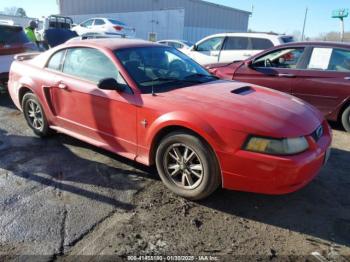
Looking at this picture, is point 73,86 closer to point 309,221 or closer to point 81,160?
point 81,160

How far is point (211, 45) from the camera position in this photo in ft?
33.5

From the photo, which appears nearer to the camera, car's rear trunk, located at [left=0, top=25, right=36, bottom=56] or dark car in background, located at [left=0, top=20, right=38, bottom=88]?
dark car in background, located at [left=0, top=20, right=38, bottom=88]

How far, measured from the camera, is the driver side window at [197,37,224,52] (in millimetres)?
9868

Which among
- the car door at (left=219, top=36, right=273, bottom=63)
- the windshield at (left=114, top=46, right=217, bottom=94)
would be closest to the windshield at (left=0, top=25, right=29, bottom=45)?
the windshield at (left=114, top=46, right=217, bottom=94)

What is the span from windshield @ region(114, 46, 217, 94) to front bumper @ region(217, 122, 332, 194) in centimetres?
119

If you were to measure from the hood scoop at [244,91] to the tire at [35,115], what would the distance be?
9.28ft

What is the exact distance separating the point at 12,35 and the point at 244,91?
20.1 feet

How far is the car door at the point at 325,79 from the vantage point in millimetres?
5617

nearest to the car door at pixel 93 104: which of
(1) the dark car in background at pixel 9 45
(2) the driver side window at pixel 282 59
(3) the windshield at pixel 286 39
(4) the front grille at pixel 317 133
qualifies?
→ (4) the front grille at pixel 317 133

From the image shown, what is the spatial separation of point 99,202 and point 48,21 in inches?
663

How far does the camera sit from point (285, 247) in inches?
107

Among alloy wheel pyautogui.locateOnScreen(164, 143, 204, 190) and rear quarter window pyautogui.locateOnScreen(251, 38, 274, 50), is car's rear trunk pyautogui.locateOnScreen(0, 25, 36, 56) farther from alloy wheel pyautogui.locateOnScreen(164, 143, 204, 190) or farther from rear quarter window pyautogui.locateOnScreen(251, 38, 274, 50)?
rear quarter window pyautogui.locateOnScreen(251, 38, 274, 50)

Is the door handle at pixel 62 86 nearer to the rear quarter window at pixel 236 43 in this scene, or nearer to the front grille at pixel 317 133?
the front grille at pixel 317 133

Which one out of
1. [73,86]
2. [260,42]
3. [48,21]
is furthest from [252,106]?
[48,21]
